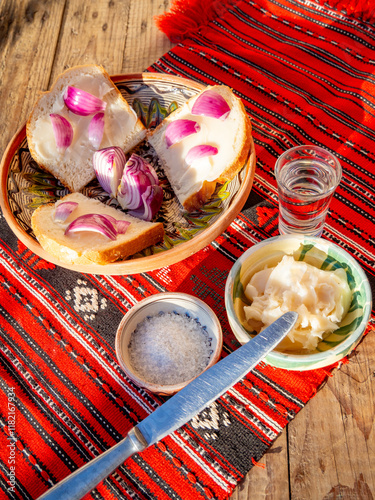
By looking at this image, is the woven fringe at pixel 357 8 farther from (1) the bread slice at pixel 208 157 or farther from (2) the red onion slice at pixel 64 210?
(2) the red onion slice at pixel 64 210

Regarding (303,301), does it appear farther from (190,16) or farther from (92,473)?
(190,16)

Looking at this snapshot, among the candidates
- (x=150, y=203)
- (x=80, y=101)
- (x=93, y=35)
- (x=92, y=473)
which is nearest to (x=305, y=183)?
(x=150, y=203)

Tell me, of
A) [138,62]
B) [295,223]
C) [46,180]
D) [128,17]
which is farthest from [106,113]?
[128,17]

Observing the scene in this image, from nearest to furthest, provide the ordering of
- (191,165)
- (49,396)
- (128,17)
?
(49,396) < (191,165) < (128,17)

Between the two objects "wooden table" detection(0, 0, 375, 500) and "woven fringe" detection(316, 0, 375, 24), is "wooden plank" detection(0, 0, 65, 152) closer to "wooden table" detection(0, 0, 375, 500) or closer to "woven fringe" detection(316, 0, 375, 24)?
"wooden table" detection(0, 0, 375, 500)

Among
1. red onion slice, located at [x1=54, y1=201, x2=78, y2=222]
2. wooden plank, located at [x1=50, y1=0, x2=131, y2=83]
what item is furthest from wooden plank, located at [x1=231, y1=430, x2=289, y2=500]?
wooden plank, located at [x1=50, y1=0, x2=131, y2=83]

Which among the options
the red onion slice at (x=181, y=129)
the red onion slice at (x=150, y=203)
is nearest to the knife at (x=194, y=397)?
the red onion slice at (x=150, y=203)

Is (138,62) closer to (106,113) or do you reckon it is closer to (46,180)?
(106,113)
